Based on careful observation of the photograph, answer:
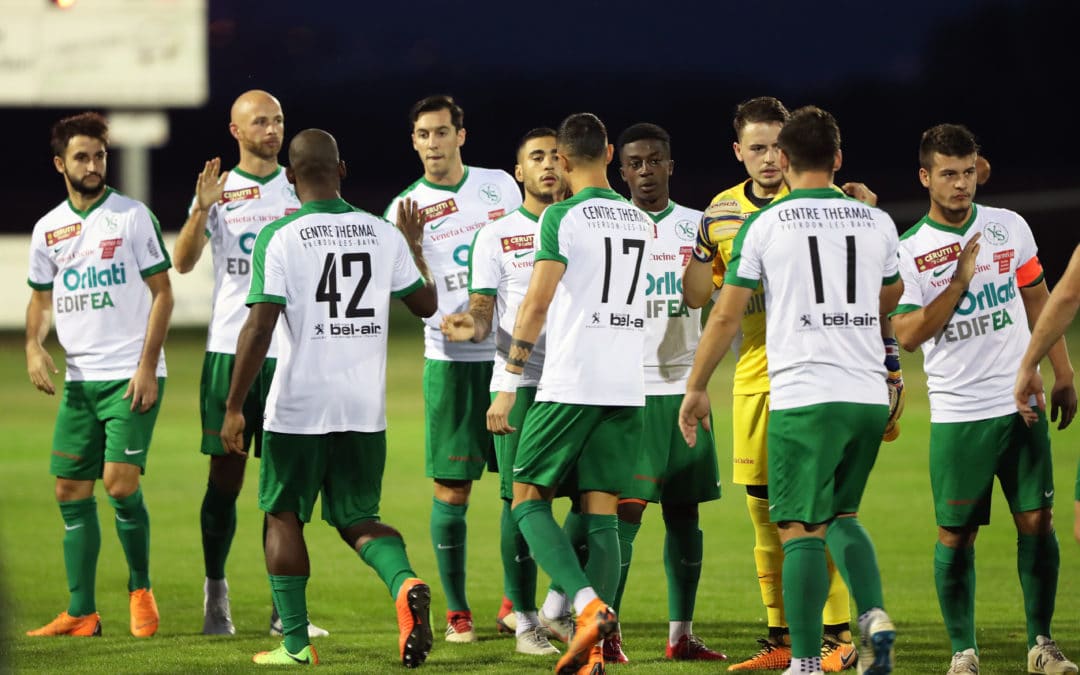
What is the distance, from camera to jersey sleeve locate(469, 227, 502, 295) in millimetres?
6969

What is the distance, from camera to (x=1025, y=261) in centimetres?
634

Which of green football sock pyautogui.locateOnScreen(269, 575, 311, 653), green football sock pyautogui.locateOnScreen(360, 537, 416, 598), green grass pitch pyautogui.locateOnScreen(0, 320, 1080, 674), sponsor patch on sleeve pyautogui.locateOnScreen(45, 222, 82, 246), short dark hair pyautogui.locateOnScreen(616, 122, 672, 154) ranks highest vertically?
short dark hair pyautogui.locateOnScreen(616, 122, 672, 154)

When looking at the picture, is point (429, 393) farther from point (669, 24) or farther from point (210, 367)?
point (669, 24)

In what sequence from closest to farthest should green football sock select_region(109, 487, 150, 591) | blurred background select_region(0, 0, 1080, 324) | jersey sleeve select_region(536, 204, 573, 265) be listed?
jersey sleeve select_region(536, 204, 573, 265)
green football sock select_region(109, 487, 150, 591)
blurred background select_region(0, 0, 1080, 324)

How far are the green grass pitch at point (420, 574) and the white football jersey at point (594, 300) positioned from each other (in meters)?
0.99

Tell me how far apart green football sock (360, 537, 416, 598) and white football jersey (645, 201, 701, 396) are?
4.29 feet

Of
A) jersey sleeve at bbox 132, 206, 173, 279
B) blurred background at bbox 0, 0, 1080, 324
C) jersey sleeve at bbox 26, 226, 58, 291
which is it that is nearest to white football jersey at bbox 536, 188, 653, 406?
jersey sleeve at bbox 132, 206, 173, 279

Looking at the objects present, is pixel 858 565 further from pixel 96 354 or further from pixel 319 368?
pixel 96 354

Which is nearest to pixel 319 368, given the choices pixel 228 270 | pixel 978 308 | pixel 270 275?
pixel 270 275

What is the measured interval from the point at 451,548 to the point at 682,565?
117cm

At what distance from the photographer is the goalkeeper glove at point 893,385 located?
618 cm

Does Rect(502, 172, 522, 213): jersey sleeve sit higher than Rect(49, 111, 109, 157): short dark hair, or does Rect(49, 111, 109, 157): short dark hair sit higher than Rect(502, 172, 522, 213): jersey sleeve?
Rect(49, 111, 109, 157): short dark hair

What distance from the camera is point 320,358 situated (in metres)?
6.23

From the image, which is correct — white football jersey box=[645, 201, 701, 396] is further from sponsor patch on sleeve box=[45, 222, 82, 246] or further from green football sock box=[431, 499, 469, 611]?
sponsor patch on sleeve box=[45, 222, 82, 246]
